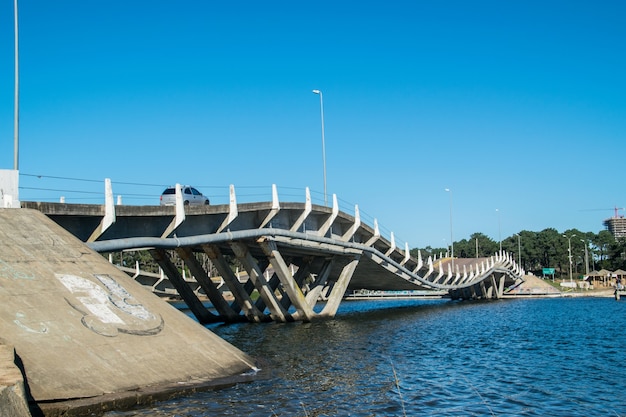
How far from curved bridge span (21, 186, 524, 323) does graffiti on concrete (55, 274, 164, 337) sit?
5.66 metres

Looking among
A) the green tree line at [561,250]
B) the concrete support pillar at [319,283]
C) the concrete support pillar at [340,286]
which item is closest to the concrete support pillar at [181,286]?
the concrete support pillar at [319,283]

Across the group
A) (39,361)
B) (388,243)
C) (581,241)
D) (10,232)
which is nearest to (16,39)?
(10,232)

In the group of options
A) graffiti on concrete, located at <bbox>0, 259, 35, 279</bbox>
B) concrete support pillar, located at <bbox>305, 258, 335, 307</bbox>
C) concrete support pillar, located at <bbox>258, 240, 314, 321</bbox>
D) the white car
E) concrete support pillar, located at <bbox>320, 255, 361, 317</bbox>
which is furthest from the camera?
concrete support pillar, located at <bbox>320, 255, 361, 317</bbox>

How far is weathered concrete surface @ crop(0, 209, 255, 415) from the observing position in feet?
40.9

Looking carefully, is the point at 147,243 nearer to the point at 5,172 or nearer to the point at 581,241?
the point at 5,172

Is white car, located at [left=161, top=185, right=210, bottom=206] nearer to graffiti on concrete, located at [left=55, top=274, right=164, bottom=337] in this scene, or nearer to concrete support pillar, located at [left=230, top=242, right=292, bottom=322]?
concrete support pillar, located at [left=230, top=242, right=292, bottom=322]

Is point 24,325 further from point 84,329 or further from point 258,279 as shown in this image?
point 258,279

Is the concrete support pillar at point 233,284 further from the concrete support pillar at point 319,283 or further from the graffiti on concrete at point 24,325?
the graffiti on concrete at point 24,325

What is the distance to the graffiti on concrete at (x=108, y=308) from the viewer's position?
14867 mm

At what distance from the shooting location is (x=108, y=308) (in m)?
15.7

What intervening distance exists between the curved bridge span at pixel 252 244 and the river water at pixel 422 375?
4.54 meters

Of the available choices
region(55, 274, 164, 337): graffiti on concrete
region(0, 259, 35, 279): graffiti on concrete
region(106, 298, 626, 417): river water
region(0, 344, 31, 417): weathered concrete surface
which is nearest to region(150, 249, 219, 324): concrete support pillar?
region(106, 298, 626, 417): river water

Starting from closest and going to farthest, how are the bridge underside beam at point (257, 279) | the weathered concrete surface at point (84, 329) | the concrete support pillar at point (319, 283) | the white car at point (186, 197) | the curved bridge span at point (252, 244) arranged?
the weathered concrete surface at point (84, 329)
the curved bridge span at point (252, 244)
the white car at point (186, 197)
the bridge underside beam at point (257, 279)
the concrete support pillar at point (319, 283)

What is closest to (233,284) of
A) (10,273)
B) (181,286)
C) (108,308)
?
(181,286)
